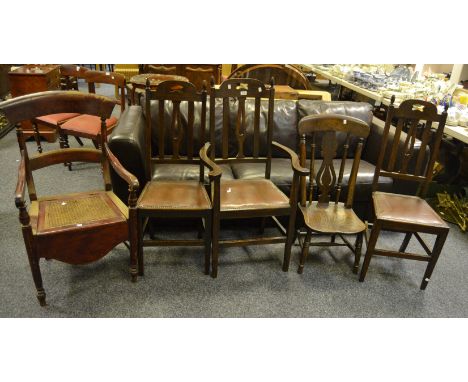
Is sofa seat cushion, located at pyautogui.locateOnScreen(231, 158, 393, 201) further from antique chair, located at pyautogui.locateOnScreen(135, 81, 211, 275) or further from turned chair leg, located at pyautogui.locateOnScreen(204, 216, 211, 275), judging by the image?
turned chair leg, located at pyautogui.locateOnScreen(204, 216, 211, 275)

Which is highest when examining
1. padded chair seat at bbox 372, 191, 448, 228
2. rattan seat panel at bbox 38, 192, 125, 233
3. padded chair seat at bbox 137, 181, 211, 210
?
padded chair seat at bbox 137, 181, 211, 210

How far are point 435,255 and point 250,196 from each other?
110 centimetres

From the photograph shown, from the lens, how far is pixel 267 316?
1839 millimetres

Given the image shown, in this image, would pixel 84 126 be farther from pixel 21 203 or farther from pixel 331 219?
pixel 331 219

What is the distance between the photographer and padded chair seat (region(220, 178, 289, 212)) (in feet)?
6.42

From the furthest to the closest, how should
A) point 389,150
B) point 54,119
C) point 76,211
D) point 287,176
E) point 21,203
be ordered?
point 54,119 → point 389,150 → point 287,176 → point 76,211 → point 21,203

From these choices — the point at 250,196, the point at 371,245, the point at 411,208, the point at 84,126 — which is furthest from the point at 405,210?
the point at 84,126

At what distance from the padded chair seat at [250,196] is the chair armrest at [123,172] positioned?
48 cm

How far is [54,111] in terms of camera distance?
1.84 m

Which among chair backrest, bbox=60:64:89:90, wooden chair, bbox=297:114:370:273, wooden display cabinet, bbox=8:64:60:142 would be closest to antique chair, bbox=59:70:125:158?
chair backrest, bbox=60:64:89:90

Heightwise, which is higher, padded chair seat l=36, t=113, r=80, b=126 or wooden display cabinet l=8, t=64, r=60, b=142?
wooden display cabinet l=8, t=64, r=60, b=142

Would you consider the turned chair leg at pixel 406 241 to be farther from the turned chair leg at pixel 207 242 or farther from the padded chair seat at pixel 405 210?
the turned chair leg at pixel 207 242

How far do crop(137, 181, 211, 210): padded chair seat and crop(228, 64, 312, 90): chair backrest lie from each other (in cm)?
231

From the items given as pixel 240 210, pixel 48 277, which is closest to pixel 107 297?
pixel 48 277
